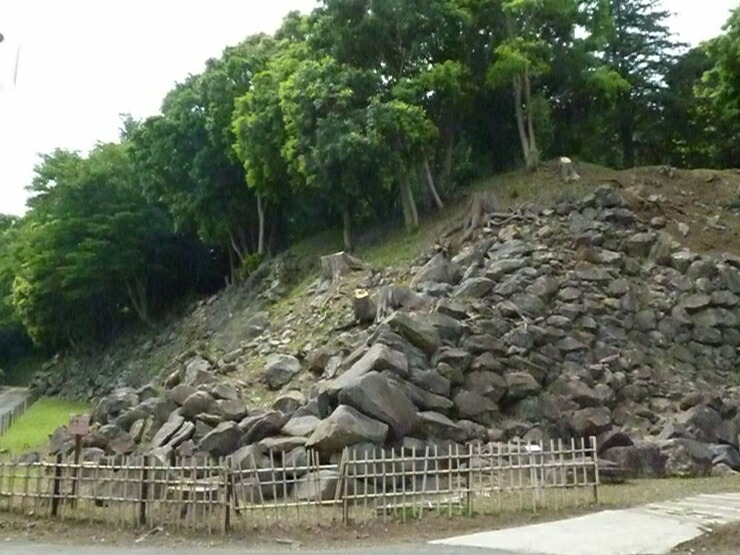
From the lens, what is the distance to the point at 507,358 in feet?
65.4

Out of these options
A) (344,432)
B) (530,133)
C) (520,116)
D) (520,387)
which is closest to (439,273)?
(520,387)

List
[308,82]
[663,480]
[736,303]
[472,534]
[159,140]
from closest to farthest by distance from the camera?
[472,534], [663,480], [736,303], [308,82], [159,140]

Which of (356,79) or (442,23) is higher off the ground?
(442,23)

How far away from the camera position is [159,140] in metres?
36.8

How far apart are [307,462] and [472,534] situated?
11.2 feet

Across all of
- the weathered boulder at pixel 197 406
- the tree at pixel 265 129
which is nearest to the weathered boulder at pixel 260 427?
the weathered boulder at pixel 197 406

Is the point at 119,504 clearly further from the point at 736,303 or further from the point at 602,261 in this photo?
the point at 736,303

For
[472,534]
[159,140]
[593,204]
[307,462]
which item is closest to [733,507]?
[472,534]

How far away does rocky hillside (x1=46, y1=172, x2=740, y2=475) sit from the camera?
56.5 feet

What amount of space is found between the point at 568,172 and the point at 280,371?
1191 cm

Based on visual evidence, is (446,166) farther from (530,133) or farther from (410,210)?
(530,133)

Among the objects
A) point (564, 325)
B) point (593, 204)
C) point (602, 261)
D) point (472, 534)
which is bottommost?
point (472, 534)

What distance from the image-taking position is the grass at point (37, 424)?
24891 millimetres

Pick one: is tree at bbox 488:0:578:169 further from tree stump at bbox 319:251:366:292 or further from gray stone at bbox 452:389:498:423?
gray stone at bbox 452:389:498:423
